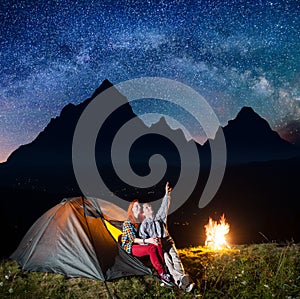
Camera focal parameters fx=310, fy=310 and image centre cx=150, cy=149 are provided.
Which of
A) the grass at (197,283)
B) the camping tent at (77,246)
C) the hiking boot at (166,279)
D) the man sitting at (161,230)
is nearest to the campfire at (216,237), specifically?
the grass at (197,283)

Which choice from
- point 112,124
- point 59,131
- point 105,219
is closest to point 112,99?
point 112,124

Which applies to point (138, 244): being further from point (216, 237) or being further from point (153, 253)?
point (216, 237)

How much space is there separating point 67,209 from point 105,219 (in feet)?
3.06

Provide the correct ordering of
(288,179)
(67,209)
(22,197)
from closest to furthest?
(67,209), (22,197), (288,179)

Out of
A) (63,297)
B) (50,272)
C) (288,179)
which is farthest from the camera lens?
(288,179)

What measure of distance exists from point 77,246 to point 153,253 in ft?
5.31

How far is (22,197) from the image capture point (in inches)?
2090

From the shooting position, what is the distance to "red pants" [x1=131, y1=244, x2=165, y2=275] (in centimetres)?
598

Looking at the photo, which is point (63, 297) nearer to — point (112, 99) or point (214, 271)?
point (214, 271)

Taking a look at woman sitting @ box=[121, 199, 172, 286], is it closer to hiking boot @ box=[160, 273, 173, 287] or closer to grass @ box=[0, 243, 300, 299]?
hiking boot @ box=[160, 273, 173, 287]

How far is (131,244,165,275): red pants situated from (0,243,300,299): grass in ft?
0.97

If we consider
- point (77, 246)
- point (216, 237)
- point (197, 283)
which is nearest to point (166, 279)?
point (197, 283)

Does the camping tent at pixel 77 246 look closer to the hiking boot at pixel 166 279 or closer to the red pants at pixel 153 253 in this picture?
the red pants at pixel 153 253

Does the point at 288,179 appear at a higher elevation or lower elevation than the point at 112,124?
lower
